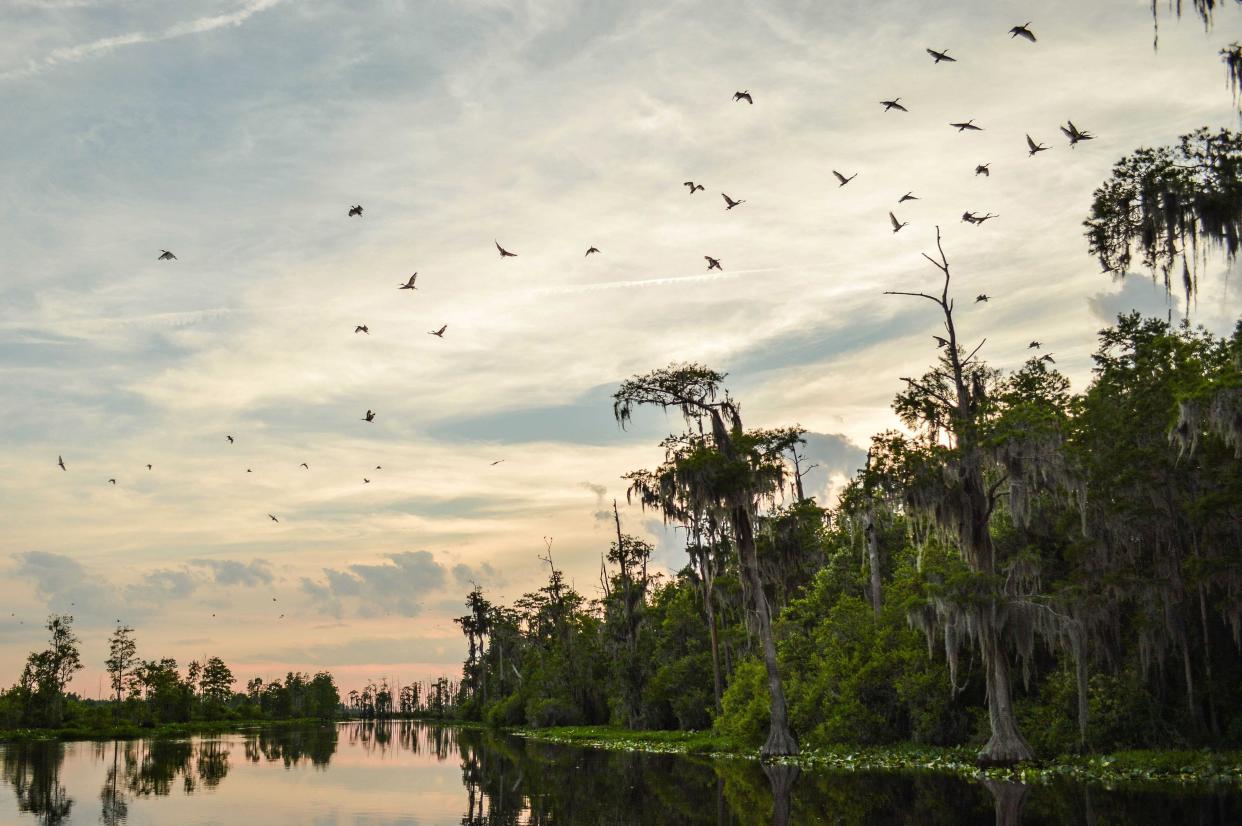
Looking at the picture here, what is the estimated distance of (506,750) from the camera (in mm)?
57062

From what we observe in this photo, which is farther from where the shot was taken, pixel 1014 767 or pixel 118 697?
pixel 118 697

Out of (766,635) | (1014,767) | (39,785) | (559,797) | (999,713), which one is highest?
(766,635)

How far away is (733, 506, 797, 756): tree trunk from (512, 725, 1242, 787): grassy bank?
99 cm

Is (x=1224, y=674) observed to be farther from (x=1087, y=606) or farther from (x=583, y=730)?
(x=583, y=730)

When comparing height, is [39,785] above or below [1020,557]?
below

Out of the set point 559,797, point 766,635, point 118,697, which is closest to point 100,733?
point 118,697

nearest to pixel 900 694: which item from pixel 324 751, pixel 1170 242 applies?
pixel 1170 242

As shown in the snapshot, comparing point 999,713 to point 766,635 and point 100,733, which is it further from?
point 100,733

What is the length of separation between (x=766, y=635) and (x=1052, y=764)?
A: 1368 cm

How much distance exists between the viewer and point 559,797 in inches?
1050

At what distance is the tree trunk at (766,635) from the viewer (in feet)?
120

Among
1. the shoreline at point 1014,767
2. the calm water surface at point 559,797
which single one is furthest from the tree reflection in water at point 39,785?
the shoreline at point 1014,767

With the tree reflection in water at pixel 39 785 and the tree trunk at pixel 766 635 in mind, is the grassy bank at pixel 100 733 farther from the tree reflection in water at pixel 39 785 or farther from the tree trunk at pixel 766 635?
the tree trunk at pixel 766 635

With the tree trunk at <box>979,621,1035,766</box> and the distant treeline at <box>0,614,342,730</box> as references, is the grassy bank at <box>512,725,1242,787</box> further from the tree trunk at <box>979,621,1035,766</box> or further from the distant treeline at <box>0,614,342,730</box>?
the distant treeline at <box>0,614,342,730</box>
